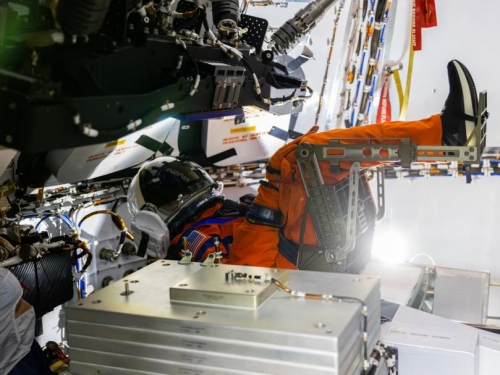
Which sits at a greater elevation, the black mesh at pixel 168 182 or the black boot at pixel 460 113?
the black boot at pixel 460 113

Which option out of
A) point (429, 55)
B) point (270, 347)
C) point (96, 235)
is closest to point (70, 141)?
point (270, 347)

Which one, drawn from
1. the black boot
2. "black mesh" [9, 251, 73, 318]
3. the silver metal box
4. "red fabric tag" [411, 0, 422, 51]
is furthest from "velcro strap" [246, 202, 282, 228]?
"red fabric tag" [411, 0, 422, 51]

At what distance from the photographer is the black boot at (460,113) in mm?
3104

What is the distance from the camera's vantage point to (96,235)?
173 inches

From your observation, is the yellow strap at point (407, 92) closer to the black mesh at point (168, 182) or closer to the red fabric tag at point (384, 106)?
the red fabric tag at point (384, 106)

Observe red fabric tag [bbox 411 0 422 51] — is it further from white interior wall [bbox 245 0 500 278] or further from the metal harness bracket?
the metal harness bracket

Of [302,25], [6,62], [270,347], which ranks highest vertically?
[302,25]

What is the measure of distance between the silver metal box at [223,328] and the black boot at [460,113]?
1.41m

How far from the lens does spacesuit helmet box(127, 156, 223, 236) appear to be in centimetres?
377

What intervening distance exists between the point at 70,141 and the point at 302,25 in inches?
87.0

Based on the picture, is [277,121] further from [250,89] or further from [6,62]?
[6,62]

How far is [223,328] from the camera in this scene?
158cm

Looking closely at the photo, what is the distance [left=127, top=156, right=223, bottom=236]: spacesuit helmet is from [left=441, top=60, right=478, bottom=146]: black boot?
147 cm

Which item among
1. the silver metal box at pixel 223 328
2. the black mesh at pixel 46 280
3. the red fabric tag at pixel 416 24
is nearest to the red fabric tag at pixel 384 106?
the red fabric tag at pixel 416 24
